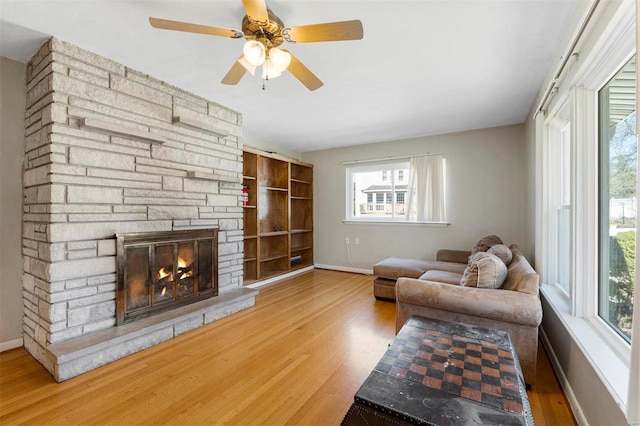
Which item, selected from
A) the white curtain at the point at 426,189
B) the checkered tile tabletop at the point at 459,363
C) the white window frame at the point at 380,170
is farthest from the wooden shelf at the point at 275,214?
the checkered tile tabletop at the point at 459,363

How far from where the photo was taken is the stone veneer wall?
2.12 metres

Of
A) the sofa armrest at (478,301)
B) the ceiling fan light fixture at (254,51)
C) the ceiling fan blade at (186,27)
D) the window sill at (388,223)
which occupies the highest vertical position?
the ceiling fan blade at (186,27)

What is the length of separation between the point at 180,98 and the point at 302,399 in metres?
3.01

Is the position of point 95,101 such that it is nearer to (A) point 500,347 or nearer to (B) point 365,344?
(B) point 365,344

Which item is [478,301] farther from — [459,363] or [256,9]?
[256,9]

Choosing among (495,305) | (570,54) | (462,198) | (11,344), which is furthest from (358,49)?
(11,344)

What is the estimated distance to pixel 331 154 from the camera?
5.64 m

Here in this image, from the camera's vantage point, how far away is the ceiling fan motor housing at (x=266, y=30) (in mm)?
1663

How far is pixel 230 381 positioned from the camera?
1.99 metres

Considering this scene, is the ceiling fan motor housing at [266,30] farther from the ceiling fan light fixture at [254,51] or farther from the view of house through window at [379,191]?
the view of house through window at [379,191]

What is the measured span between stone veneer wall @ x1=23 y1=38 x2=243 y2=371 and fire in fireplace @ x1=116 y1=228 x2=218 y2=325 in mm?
87

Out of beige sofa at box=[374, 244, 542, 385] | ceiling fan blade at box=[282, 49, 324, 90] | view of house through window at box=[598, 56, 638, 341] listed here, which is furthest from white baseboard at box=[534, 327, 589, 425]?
ceiling fan blade at box=[282, 49, 324, 90]

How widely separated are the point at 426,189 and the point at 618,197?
306 centimetres

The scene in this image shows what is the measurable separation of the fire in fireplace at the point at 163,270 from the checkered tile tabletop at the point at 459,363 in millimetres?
2304
